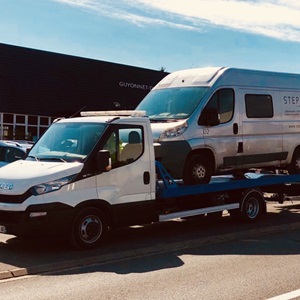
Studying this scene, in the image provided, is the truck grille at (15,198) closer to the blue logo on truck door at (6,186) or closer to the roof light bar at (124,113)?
the blue logo on truck door at (6,186)

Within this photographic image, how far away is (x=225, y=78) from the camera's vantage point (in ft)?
35.4

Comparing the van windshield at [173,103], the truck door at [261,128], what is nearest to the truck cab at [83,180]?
the van windshield at [173,103]

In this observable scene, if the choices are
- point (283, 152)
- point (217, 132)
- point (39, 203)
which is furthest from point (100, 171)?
point (283, 152)

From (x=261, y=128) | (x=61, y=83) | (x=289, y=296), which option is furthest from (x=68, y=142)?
(x=61, y=83)

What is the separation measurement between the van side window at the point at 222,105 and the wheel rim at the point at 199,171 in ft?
2.76

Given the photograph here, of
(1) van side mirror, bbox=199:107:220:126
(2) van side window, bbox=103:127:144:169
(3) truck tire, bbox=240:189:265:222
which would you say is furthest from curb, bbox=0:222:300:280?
(1) van side mirror, bbox=199:107:220:126

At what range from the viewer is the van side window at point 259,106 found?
37.0 feet

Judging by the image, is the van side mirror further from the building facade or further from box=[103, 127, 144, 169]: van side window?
the building facade

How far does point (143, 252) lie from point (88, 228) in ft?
3.08

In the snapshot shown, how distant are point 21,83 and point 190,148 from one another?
89.4 feet

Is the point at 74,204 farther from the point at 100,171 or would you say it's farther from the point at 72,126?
the point at 72,126

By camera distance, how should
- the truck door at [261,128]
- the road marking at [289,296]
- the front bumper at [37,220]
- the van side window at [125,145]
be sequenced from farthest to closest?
the truck door at [261,128]
the van side window at [125,145]
the front bumper at [37,220]
the road marking at [289,296]

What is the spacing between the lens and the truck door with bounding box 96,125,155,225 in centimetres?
871

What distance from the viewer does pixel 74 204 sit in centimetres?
820
